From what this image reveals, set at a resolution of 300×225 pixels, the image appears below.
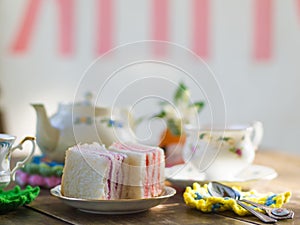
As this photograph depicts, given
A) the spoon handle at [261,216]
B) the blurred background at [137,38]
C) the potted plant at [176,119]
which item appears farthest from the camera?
the blurred background at [137,38]

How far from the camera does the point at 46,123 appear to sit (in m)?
1.44

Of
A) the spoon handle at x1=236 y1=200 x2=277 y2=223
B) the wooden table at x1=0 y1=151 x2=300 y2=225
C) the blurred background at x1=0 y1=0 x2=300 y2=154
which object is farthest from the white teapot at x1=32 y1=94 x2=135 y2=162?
the blurred background at x1=0 y1=0 x2=300 y2=154

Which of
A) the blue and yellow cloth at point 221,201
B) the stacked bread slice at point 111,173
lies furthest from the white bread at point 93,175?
the blue and yellow cloth at point 221,201

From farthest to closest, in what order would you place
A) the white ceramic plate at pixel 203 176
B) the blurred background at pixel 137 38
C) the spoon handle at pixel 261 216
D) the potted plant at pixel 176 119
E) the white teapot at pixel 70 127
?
the blurred background at pixel 137 38 → the potted plant at pixel 176 119 → the white teapot at pixel 70 127 → the white ceramic plate at pixel 203 176 → the spoon handle at pixel 261 216

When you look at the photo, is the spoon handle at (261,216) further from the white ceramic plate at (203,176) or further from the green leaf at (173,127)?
the green leaf at (173,127)

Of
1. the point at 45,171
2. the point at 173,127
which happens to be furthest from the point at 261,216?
the point at 173,127

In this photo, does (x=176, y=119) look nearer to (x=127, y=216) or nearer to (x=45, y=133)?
(x=45, y=133)

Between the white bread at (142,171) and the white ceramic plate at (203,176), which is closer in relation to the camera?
the white bread at (142,171)

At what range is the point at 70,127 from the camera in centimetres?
145

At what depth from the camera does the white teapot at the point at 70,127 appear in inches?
56.2

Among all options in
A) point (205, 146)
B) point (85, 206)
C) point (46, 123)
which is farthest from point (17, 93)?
point (85, 206)

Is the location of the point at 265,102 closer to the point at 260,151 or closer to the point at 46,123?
the point at 260,151

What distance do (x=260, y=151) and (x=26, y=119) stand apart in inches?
74.3

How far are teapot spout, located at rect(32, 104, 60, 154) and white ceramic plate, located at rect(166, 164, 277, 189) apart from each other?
29 cm
